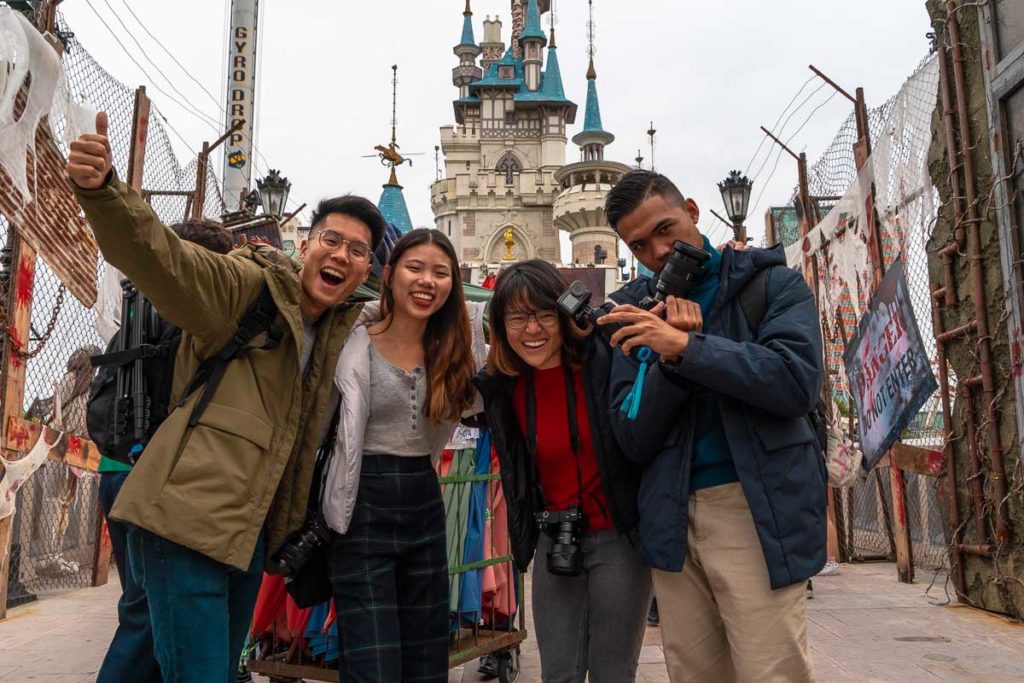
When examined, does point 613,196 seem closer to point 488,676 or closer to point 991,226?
point 488,676

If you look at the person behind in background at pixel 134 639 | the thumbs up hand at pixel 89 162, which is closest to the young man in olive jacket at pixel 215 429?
the thumbs up hand at pixel 89 162

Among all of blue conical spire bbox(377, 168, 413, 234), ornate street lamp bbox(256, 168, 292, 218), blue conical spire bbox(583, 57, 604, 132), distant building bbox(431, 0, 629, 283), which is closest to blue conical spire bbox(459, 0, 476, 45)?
distant building bbox(431, 0, 629, 283)

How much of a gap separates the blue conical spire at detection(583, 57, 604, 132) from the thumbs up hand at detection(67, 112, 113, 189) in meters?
49.1

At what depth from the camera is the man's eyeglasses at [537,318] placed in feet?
8.17

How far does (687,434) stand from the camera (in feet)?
7.07

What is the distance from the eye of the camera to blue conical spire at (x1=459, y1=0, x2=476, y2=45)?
6041 centimetres

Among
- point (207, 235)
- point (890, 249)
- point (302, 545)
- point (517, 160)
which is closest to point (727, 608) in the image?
point (302, 545)

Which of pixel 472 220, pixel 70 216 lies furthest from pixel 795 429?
pixel 472 220

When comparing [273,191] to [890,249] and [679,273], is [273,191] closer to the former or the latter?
[890,249]

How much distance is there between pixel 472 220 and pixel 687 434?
166 ft

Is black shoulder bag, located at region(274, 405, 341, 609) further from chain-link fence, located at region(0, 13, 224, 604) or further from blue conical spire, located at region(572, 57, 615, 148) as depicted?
blue conical spire, located at region(572, 57, 615, 148)

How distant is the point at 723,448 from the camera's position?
2131 millimetres

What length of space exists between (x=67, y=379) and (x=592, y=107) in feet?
158

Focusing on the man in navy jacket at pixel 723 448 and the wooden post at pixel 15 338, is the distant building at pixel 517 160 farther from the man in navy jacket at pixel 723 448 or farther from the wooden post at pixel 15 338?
the man in navy jacket at pixel 723 448
